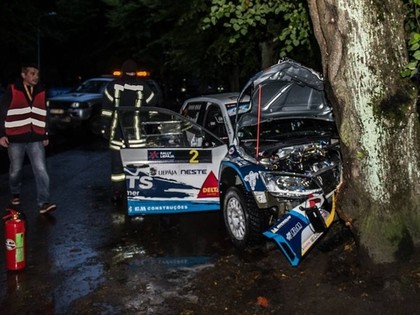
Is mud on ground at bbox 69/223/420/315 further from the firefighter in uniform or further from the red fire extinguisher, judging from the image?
the firefighter in uniform

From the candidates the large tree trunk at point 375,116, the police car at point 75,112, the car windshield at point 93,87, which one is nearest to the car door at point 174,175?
the large tree trunk at point 375,116

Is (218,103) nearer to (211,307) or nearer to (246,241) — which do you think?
(246,241)

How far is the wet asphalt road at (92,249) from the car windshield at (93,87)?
34.0 feet

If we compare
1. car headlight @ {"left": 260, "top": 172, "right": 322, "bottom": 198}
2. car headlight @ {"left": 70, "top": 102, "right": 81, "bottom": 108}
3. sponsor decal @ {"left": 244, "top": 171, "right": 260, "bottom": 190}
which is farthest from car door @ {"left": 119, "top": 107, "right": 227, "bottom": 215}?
car headlight @ {"left": 70, "top": 102, "right": 81, "bottom": 108}

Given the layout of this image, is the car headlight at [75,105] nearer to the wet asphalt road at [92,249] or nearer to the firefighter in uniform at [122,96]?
the wet asphalt road at [92,249]

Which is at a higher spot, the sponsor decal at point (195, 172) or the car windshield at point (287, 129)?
the car windshield at point (287, 129)

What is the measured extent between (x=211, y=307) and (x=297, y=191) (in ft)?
5.13

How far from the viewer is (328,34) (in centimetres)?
479

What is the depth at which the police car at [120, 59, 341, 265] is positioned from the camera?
555 cm

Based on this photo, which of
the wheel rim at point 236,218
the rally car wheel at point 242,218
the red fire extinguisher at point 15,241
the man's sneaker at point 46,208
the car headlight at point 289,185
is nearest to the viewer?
the red fire extinguisher at point 15,241

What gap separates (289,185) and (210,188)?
1340 millimetres

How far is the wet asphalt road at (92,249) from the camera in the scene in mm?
4922

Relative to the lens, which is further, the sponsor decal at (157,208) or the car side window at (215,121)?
the car side window at (215,121)

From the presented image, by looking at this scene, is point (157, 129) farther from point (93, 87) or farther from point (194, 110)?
point (93, 87)
